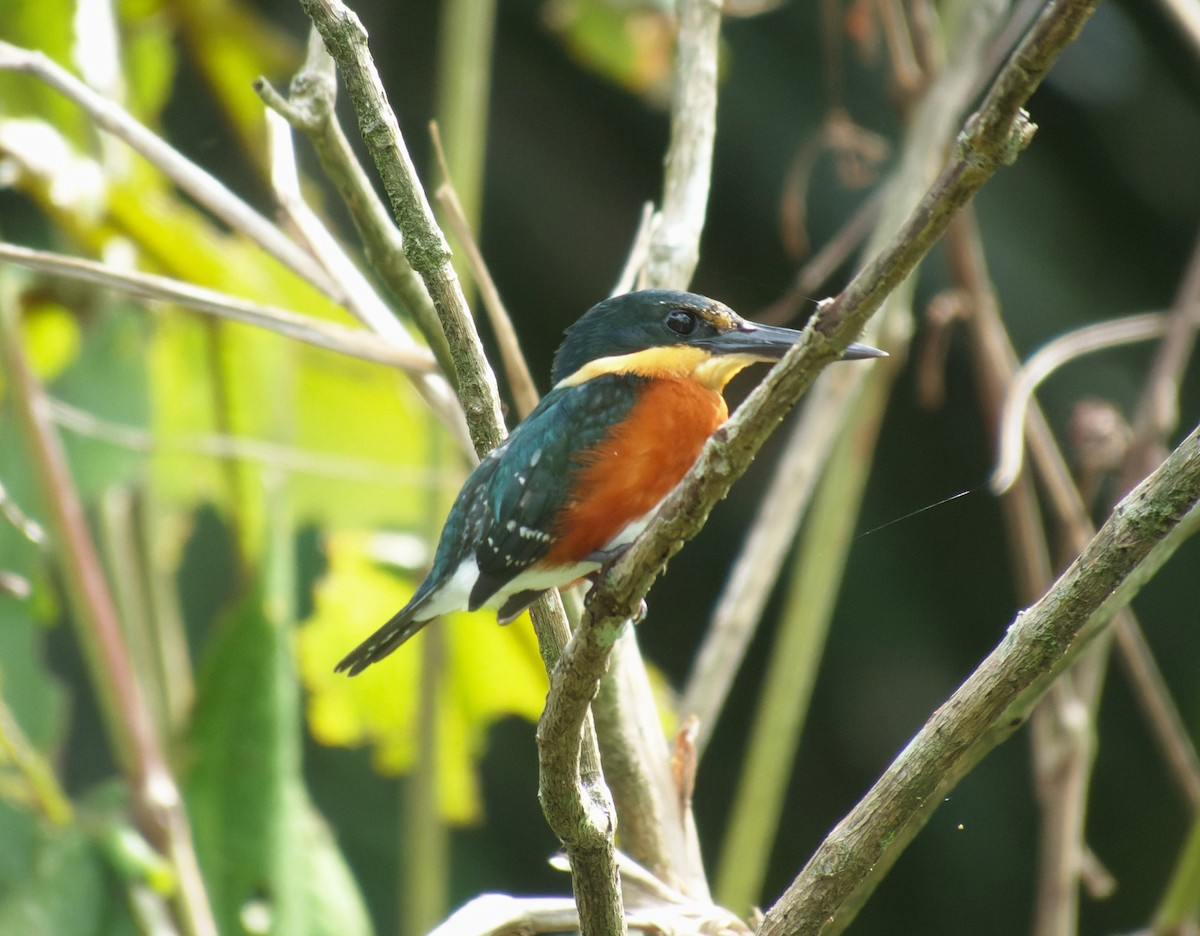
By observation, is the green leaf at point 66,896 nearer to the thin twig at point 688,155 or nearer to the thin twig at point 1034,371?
the thin twig at point 688,155

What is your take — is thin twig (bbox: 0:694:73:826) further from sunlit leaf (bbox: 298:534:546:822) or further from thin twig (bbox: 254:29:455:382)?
thin twig (bbox: 254:29:455:382)

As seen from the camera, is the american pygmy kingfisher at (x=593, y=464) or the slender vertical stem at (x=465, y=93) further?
the slender vertical stem at (x=465, y=93)

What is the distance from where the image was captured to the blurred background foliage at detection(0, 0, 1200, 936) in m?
2.70

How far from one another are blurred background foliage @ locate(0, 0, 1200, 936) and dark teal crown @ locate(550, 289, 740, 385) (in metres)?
Result: 0.51

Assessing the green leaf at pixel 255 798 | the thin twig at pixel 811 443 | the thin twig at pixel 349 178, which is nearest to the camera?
the thin twig at pixel 349 178

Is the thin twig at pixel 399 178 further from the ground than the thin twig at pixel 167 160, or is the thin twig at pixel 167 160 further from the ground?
the thin twig at pixel 167 160

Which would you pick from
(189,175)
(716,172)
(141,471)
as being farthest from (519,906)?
(716,172)

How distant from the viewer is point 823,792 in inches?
168

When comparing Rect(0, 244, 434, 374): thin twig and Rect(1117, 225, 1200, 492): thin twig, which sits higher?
Rect(0, 244, 434, 374): thin twig

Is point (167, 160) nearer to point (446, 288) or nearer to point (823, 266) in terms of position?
point (446, 288)

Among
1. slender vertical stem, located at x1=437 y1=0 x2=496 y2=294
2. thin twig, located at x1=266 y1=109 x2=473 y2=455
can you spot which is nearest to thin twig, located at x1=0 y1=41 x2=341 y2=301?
thin twig, located at x1=266 y1=109 x2=473 y2=455

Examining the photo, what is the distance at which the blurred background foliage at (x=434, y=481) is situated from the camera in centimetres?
270

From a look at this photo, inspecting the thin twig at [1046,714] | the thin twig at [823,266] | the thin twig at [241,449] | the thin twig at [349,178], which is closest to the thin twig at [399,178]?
the thin twig at [349,178]

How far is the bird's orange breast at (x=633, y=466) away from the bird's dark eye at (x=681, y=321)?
0.42 ft
